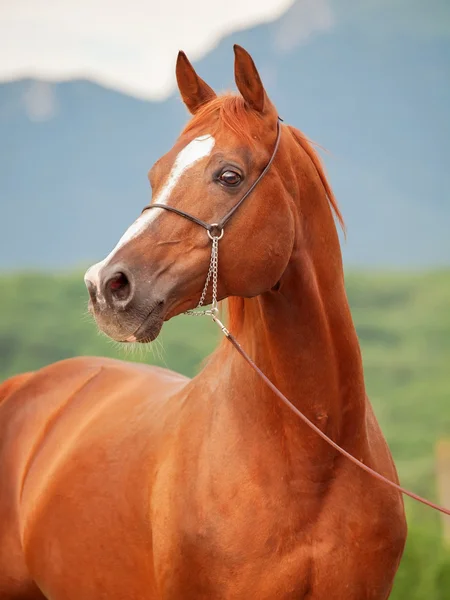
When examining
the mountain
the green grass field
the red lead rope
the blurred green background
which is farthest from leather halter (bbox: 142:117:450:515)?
the mountain

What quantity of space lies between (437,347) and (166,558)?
15.6 ft

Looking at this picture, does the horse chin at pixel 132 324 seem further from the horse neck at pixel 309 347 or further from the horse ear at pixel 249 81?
the horse ear at pixel 249 81

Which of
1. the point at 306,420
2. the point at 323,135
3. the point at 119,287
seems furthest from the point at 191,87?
the point at 323,135

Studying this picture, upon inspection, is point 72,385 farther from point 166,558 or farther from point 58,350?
point 58,350

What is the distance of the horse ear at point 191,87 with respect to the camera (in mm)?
2736

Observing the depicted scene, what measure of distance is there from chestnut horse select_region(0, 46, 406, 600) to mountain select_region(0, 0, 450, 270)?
476 centimetres

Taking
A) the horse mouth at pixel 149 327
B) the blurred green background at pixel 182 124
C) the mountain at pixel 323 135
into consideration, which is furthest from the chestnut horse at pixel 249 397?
the mountain at pixel 323 135

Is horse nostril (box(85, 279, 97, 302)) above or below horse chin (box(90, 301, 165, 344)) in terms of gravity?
above

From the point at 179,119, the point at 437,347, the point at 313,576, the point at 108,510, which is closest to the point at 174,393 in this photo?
the point at 108,510

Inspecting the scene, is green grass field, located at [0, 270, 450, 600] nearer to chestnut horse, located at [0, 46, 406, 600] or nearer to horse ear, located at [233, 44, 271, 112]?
chestnut horse, located at [0, 46, 406, 600]

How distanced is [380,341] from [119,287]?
5.04 m

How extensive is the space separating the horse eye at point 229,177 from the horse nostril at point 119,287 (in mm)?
388

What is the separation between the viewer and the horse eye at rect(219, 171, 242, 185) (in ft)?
8.09

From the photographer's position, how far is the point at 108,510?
3131 millimetres
